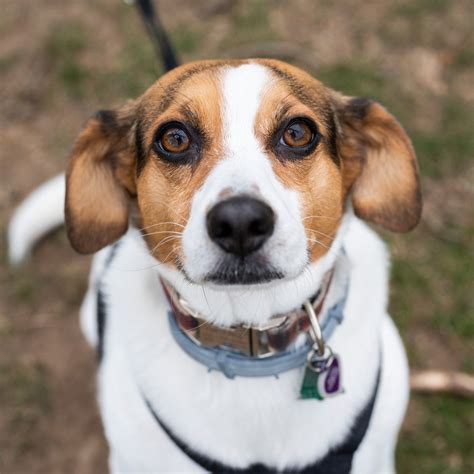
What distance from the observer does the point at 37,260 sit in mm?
4379

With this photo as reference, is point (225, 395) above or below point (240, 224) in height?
below

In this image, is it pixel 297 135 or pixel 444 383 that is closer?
pixel 297 135

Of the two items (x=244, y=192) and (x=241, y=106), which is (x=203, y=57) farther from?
(x=244, y=192)

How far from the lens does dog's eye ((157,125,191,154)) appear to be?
2217 millimetres

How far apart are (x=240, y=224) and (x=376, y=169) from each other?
3.14 ft

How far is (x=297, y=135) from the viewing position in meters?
2.24

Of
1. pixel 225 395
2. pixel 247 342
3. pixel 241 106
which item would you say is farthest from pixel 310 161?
pixel 225 395

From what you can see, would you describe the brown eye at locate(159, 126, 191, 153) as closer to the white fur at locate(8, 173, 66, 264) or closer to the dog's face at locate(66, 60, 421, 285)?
the dog's face at locate(66, 60, 421, 285)

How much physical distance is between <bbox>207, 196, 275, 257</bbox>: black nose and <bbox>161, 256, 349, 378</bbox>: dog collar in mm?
501

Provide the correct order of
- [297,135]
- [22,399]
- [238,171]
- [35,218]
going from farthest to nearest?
[35,218], [22,399], [297,135], [238,171]

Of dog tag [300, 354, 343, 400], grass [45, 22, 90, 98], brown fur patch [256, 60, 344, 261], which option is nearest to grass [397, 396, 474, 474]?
dog tag [300, 354, 343, 400]

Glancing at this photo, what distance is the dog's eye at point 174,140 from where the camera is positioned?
7.27ft

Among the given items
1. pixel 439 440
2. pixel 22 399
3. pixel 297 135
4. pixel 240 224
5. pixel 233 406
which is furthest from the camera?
pixel 22 399

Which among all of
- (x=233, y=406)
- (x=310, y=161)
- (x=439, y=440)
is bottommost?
(x=439, y=440)
